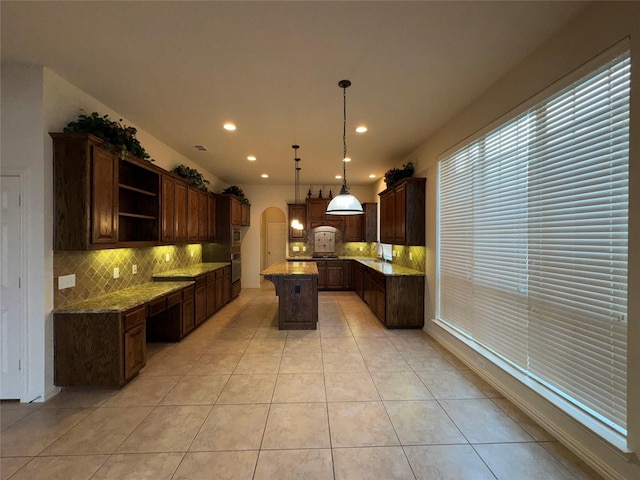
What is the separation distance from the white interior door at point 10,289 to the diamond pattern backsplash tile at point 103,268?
0.26 meters

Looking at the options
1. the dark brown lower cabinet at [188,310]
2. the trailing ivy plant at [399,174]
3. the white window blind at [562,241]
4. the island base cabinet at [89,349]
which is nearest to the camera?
the white window blind at [562,241]

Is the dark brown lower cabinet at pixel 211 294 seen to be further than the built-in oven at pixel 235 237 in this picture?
No

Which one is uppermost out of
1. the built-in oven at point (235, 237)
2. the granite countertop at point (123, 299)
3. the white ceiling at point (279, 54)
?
the white ceiling at point (279, 54)

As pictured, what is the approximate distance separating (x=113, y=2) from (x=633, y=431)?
402 centimetres

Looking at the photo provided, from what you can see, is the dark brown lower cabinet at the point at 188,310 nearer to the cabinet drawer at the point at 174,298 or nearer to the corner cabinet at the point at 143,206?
the cabinet drawer at the point at 174,298

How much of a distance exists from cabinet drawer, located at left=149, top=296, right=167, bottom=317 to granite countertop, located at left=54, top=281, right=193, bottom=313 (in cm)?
9

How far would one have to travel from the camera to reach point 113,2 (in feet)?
5.63

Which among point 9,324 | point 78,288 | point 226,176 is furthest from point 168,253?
point 226,176

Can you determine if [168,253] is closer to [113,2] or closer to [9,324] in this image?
[9,324]

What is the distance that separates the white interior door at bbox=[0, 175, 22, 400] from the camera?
2.40m

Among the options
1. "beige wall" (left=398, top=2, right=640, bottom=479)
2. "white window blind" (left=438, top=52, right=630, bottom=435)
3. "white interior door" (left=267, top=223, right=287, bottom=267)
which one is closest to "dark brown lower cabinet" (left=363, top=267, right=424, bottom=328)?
"white window blind" (left=438, top=52, right=630, bottom=435)

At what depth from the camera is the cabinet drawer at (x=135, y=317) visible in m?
2.65

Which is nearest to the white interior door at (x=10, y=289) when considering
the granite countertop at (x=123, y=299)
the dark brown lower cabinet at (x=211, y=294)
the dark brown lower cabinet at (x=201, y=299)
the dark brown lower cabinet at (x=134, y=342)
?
the granite countertop at (x=123, y=299)

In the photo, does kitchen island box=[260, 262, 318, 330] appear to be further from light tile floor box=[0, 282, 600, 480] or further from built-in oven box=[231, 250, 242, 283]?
built-in oven box=[231, 250, 242, 283]
